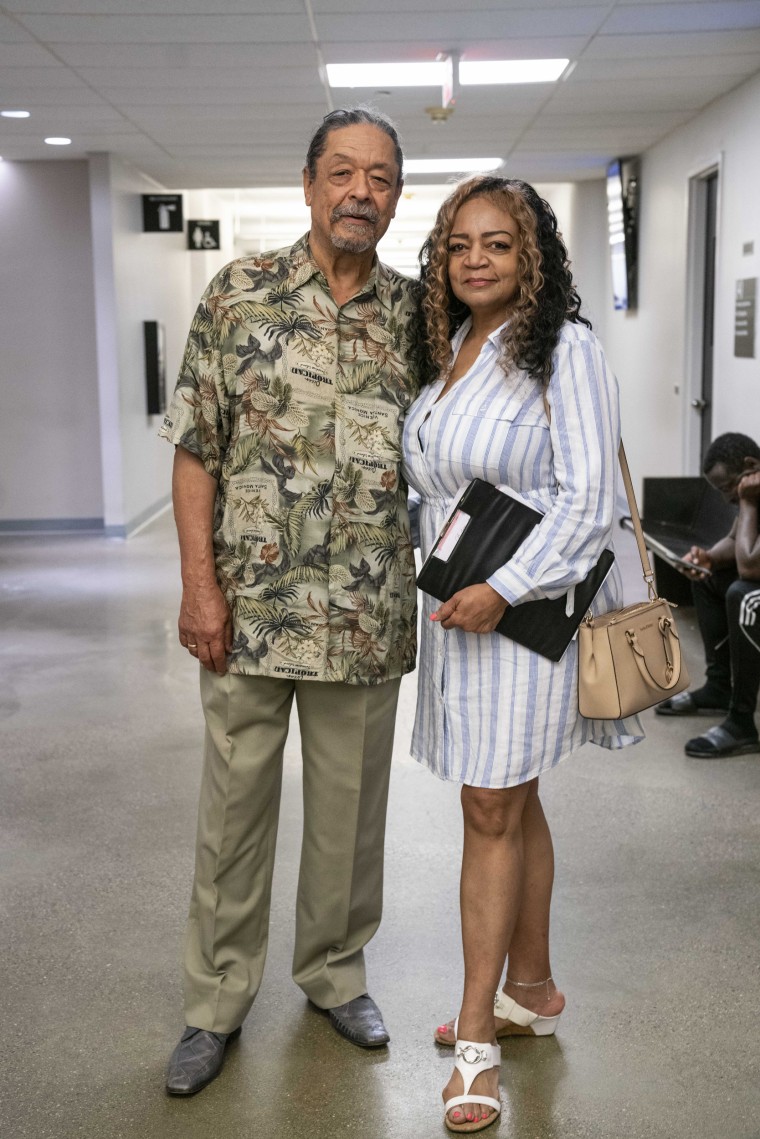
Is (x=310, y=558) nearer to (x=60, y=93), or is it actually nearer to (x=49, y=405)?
(x=60, y=93)

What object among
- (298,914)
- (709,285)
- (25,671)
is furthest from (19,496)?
(298,914)

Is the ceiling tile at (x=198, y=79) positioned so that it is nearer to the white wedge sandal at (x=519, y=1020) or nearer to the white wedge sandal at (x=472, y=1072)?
the white wedge sandal at (x=519, y=1020)

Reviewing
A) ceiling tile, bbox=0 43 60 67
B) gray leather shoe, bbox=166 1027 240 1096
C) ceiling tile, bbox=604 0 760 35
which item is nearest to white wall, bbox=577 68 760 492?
ceiling tile, bbox=604 0 760 35

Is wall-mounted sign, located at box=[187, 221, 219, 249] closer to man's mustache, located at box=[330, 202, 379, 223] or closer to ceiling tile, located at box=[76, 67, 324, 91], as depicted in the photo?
ceiling tile, located at box=[76, 67, 324, 91]

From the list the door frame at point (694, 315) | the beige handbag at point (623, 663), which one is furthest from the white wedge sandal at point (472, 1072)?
the door frame at point (694, 315)

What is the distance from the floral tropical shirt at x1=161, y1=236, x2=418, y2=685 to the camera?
213cm

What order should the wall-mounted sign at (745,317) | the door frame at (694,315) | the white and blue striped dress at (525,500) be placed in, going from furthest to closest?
the door frame at (694,315) < the wall-mounted sign at (745,317) < the white and blue striped dress at (525,500)

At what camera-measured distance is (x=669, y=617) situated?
213 cm

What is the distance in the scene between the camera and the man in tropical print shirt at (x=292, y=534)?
2129mm

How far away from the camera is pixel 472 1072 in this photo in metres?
2.10

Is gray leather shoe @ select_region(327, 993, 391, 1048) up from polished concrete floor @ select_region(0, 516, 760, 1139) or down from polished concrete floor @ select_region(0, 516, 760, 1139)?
up

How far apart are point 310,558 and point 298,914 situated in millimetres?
742

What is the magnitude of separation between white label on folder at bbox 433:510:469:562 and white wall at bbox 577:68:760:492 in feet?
16.5

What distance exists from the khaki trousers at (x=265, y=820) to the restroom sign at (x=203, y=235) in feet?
34.8
